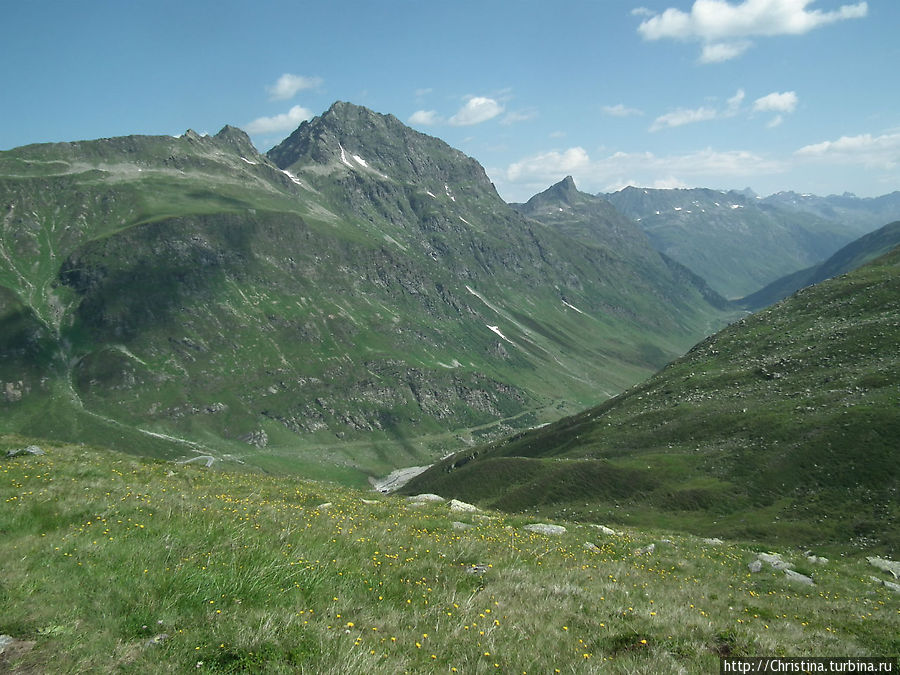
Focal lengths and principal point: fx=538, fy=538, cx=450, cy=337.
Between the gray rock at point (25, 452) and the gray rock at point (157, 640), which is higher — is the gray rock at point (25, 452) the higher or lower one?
the lower one

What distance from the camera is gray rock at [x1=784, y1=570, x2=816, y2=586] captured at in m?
21.3

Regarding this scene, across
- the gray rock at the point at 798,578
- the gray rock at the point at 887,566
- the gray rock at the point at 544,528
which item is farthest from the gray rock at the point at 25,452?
the gray rock at the point at 887,566

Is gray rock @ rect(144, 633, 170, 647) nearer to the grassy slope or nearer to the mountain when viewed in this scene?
the grassy slope

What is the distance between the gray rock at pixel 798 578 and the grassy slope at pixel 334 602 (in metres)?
2.59

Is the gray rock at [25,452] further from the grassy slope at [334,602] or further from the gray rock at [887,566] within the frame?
the gray rock at [887,566]

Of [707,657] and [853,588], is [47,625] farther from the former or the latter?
[853,588]

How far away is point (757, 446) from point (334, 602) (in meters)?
79.7

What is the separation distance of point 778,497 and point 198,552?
69445mm

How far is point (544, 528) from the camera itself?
25.5 m

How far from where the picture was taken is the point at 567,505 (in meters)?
75.7

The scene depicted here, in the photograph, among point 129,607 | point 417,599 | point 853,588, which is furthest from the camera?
point 853,588

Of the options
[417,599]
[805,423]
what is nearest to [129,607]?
[417,599]

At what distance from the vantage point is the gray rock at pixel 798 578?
21.3m

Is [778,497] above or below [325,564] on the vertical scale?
below
